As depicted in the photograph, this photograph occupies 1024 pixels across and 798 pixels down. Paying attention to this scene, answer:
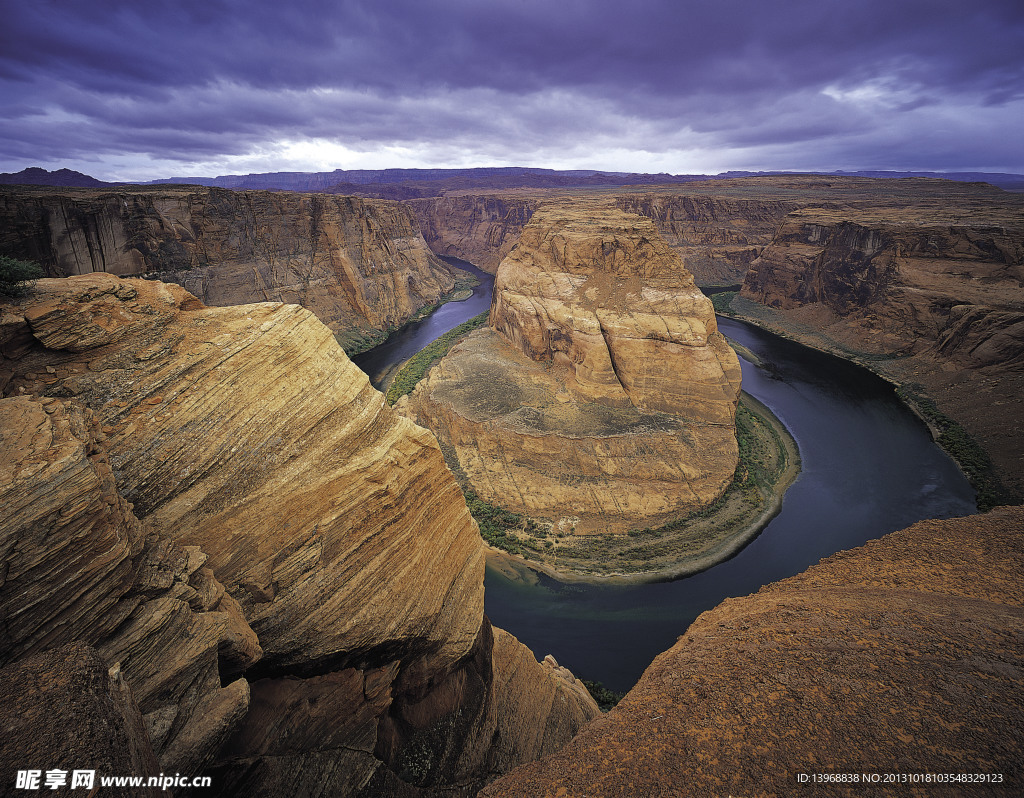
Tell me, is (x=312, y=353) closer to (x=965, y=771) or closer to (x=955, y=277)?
(x=965, y=771)

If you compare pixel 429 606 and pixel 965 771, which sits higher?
pixel 965 771

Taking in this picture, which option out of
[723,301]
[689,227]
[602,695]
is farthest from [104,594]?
[689,227]

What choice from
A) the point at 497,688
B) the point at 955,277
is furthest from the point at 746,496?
the point at 955,277

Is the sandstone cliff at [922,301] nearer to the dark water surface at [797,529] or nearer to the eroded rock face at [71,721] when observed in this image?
the dark water surface at [797,529]

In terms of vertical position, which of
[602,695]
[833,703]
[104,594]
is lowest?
[602,695]

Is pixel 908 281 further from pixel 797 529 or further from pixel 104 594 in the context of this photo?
pixel 104 594

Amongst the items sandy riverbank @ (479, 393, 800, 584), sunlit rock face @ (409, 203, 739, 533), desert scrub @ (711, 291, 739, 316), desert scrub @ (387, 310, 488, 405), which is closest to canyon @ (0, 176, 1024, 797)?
sandy riverbank @ (479, 393, 800, 584)
